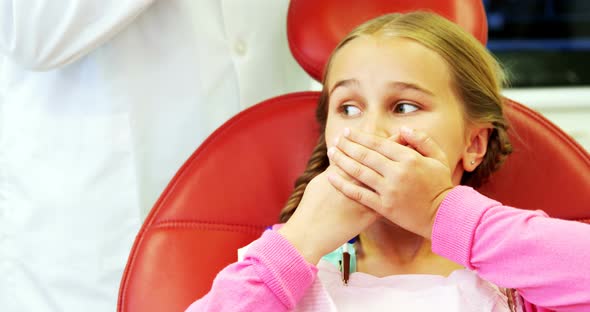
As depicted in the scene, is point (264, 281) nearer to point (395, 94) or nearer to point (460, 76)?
point (395, 94)

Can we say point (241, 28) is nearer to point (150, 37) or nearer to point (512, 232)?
point (150, 37)

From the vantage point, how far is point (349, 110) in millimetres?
1088

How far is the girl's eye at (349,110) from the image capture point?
3.53 ft

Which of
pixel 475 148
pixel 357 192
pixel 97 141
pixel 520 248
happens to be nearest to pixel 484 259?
pixel 520 248

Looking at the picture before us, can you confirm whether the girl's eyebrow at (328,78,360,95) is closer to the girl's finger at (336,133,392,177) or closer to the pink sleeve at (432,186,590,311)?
the girl's finger at (336,133,392,177)

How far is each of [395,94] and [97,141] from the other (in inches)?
21.7

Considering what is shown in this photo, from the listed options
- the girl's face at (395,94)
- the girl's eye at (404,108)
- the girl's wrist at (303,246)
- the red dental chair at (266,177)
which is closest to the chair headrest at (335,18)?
the red dental chair at (266,177)

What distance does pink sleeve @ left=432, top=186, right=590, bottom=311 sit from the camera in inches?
34.1

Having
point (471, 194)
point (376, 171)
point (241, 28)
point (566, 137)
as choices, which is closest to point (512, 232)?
point (471, 194)

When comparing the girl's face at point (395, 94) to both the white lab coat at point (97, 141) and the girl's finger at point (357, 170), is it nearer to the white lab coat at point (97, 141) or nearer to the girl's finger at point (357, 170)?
the girl's finger at point (357, 170)

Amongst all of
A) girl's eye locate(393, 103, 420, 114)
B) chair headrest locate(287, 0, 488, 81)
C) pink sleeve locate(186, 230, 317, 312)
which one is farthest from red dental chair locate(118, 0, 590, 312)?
girl's eye locate(393, 103, 420, 114)

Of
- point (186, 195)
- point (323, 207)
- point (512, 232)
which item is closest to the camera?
point (512, 232)

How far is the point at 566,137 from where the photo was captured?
A: 1.18 metres

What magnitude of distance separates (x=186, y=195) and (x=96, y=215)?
0.24 metres
